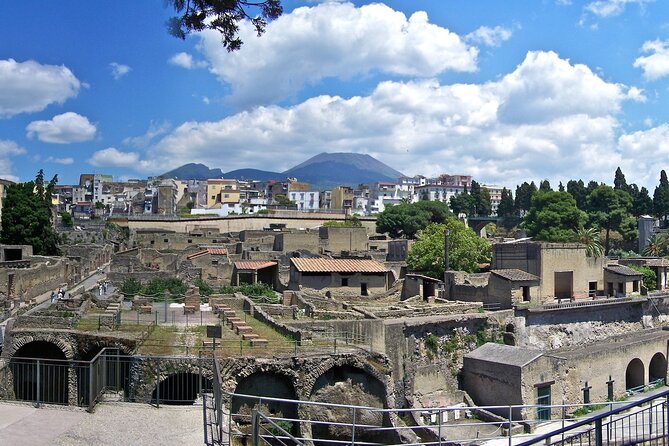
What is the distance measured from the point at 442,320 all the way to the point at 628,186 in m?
78.2

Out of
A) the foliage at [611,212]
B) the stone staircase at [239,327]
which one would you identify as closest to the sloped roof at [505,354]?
the stone staircase at [239,327]

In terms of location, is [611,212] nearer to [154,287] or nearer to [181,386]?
[154,287]

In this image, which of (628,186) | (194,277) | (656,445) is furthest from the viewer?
(628,186)

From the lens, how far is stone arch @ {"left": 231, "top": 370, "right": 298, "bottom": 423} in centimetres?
1792

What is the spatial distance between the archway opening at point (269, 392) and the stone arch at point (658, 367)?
2358 centimetres

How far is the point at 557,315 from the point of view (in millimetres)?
35469

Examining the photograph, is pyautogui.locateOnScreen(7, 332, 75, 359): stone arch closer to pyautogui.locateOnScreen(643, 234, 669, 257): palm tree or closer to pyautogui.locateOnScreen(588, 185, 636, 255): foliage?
pyautogui.locateOnScreen(643, 234, 669, 257): palm tree

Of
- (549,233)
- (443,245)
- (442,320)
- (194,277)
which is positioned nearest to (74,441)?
(442,320)

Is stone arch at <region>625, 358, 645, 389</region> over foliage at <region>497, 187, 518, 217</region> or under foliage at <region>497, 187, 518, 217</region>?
under

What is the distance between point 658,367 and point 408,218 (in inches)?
1891

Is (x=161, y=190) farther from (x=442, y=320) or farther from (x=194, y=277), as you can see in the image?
(x=442, y=320)

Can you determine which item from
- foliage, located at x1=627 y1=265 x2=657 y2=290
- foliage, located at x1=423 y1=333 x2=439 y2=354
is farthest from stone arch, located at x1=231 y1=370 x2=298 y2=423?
foliage, located at x1=627 y1=265 x2=657 y2=290

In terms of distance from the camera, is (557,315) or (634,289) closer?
(557,315)

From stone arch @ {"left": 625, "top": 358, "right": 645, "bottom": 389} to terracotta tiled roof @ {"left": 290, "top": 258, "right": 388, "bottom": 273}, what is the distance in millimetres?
14857
